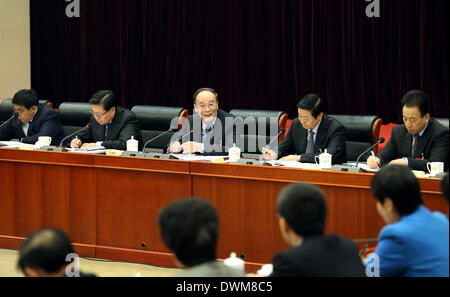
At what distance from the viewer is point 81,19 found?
7.79 meters

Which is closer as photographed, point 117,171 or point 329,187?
point 329,187

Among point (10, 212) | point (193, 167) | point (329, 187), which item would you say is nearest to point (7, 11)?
point (10, 212)

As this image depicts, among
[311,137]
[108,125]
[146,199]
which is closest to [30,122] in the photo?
[108,125]

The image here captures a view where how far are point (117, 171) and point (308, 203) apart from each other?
7.88 feet

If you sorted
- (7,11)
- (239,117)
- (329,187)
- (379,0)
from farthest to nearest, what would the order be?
1. (7,11)
2. (379,0)
3. (239,117)
4. (329,187)

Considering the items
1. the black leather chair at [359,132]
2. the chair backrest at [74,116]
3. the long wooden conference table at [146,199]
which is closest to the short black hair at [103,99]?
the chair backrest at [74,116]

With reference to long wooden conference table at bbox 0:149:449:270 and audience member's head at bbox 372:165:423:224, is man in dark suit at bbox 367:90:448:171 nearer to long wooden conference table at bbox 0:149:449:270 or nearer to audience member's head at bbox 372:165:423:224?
long wooden conference table at bbox 0:149:449:270

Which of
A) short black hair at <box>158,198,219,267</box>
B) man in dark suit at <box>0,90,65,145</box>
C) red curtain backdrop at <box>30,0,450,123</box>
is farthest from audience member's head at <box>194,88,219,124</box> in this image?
short black hair at <box>158,198,219,267</box>

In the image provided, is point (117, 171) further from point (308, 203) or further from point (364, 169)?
point (308, 203)

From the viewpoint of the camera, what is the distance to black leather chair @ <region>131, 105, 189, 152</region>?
17.9 feet

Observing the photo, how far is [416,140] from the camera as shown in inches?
173

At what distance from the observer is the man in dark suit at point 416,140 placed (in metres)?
4.20

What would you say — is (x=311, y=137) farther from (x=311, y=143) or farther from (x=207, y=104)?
(x=207, y=104)

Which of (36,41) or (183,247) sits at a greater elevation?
(36,41)
